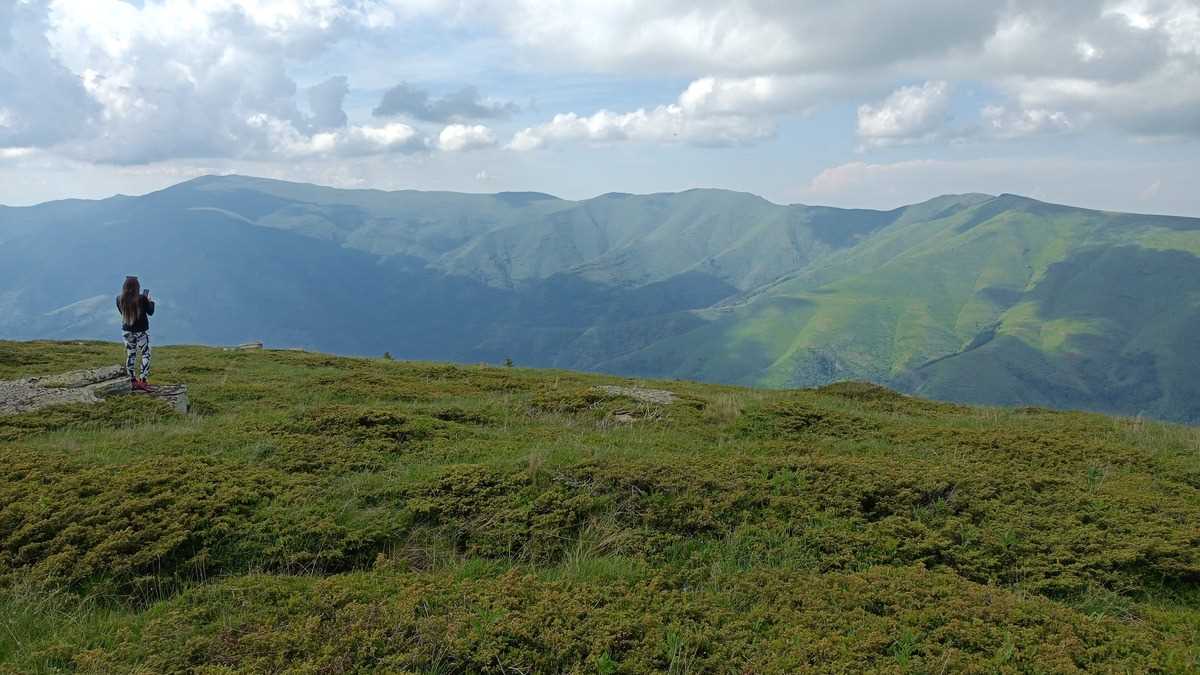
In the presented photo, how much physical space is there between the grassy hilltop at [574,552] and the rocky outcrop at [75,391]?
1.83m

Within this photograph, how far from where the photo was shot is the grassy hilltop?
6934 millimetres

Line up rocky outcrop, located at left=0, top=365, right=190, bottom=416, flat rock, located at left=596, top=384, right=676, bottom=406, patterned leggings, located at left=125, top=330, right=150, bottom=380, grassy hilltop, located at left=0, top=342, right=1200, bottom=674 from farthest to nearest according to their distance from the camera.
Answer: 1. patterned leggings, located at left=125, top=330, right=150, bottom=380
2. flat rock, located at left=596, top=384, right=676, bottom=406
3. rocky outcrop, located at left=0, top=365, right=190, bottom=416
4. grassy hilltop, located at left=0, top=342, right=1200, bottom=674

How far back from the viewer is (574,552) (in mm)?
9328

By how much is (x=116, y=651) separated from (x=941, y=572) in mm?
9630

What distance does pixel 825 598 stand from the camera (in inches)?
318

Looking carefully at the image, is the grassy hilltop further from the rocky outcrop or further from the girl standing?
the girl standing

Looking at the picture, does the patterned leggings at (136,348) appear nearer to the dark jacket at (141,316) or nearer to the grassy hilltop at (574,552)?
the dark jacket at (141,316)

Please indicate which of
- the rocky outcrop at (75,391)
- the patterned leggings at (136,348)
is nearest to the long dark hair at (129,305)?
the patterned leggings at (136,348)

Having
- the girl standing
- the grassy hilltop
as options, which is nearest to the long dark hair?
the girl standing

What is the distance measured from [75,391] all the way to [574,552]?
1659 cm

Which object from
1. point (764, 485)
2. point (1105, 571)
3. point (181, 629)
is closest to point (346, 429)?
point (181, 629)

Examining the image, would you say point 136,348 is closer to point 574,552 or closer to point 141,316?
point 141,316

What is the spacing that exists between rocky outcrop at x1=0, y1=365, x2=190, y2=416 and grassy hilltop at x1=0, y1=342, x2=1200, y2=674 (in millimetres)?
1829

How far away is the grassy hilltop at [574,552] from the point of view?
693 centimetres
